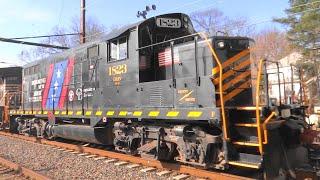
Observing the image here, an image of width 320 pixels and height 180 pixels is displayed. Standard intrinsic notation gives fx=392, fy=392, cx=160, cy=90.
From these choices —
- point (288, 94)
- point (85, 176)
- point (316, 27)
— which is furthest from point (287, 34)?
point (85, 176)

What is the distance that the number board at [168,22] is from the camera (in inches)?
396

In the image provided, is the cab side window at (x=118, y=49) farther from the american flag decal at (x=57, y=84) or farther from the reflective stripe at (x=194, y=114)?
the american flag decal at (x=57, y=84)

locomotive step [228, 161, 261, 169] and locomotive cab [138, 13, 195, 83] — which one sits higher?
locomotive cab [138, 13, 195, 83]

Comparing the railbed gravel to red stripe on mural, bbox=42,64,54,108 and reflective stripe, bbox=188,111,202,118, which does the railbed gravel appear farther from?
red stripe on mural, bbox=42,64,54,108

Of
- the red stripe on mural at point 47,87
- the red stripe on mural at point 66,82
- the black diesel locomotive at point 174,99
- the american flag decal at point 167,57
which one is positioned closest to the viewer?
the black diesel locomotive at point 174,99

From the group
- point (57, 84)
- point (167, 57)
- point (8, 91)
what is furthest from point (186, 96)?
point (8, 91)

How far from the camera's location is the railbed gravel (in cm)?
873

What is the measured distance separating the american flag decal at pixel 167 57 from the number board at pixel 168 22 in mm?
815

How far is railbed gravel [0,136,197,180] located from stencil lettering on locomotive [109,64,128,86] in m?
2.22

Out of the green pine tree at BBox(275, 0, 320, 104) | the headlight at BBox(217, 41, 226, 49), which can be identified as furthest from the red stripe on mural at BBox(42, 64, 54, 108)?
the green pine tree at BBox(275, 0, 320, 104)

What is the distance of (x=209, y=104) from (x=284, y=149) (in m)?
1.66

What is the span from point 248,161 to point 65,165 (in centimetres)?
501

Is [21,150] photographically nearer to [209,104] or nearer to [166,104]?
[166,104]

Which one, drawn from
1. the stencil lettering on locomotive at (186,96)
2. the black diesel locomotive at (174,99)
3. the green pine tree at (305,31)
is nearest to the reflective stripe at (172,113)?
the black diesel locomotive at (174,99)
